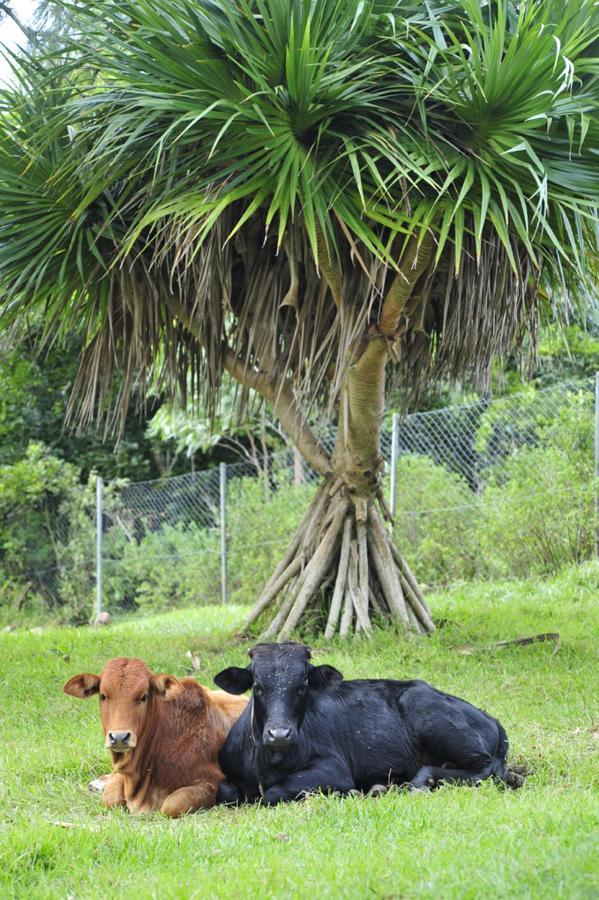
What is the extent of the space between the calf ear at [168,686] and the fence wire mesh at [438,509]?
4206 millimetres

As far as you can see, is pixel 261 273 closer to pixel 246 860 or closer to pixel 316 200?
pixel 316 200

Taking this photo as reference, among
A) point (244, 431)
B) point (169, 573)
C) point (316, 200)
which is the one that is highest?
point (316, 200)

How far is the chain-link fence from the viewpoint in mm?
10984

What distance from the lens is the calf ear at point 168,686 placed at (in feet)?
16.2

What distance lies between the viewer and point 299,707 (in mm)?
4824

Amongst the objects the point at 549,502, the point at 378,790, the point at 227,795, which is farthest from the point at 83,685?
the point at 549,502

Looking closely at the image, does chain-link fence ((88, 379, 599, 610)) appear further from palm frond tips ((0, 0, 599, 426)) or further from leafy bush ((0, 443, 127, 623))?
palm frond tips ((0, 0, 599, 426))

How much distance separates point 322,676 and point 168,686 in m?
0.67

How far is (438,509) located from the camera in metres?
11.7

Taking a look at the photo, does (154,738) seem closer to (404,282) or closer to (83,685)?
(83,685)

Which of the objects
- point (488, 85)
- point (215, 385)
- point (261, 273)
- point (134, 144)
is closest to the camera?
point (488, 85)

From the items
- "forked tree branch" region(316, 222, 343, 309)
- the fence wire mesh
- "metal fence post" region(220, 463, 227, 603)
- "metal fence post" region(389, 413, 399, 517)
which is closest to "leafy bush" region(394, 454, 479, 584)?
the fence wire mesh

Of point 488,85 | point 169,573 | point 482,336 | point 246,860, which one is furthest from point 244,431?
point 246,860

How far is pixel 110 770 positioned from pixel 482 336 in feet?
12.8
